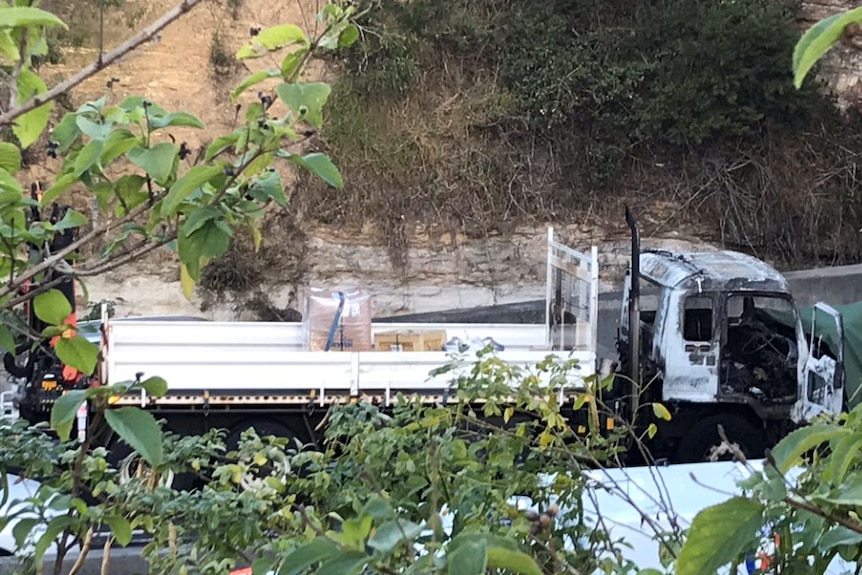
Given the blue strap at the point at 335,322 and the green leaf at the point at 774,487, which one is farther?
the blue strap at the point at 335,322

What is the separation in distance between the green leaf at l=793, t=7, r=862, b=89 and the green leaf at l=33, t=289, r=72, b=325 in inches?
48.4

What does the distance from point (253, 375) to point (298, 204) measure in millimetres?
7437

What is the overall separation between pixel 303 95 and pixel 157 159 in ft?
0.81

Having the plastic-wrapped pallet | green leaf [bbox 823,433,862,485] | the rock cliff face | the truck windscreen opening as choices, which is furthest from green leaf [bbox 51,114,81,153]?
the rock cliff face

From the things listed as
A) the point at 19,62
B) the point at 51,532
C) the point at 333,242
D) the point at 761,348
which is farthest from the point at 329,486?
the point at 333,242

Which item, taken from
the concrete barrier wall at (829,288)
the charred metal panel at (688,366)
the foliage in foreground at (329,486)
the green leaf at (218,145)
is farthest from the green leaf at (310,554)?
the concrete barrier wall at (829,288)

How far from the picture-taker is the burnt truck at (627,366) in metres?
7.43

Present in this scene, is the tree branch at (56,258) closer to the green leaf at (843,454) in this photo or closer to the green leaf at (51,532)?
the green leaf at (51,532)

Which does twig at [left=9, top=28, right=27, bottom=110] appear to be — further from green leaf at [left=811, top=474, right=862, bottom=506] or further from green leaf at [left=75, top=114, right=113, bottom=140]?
green leaf at [left=811, top=474, right=862, bottom=506]

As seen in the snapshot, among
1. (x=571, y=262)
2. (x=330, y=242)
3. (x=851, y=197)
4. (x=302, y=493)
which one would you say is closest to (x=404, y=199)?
(x=330, y=242)

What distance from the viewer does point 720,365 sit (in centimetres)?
804

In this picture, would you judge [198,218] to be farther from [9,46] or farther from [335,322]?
[335,322]

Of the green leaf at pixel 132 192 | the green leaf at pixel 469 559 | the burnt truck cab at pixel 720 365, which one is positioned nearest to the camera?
the green leaf at pixel 469 559

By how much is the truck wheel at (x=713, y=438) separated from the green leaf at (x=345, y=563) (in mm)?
7529
